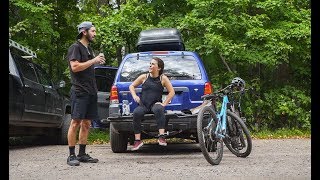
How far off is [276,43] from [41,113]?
7.26 metres

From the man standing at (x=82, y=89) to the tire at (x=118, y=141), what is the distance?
1.03 m

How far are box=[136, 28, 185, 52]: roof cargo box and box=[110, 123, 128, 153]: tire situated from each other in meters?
3.28

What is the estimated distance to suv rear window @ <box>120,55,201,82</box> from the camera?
7.62 metres

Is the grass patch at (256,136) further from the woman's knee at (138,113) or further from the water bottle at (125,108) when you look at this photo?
the woman's knee at (138,113)

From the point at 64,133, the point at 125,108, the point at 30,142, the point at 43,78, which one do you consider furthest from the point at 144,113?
the point at 30,142

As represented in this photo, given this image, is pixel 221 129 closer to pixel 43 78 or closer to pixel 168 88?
pixel 168 88

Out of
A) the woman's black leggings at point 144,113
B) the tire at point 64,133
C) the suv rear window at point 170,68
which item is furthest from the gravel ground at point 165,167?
the tire at point 64,133

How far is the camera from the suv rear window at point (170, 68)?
762 centimetres

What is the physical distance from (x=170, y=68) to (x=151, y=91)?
0.78 meters

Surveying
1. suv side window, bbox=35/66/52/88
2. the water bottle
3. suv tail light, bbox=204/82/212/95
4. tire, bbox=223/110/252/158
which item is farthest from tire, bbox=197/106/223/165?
suv side window, bbox=35/66/52/88

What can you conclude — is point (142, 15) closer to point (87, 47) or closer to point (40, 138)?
point (40, 138)

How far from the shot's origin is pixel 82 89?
6352 mm

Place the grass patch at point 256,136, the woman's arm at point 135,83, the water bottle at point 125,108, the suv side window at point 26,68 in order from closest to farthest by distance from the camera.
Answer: the woman's arm at point 135,83
the water bottle at point 125,108
the suv side window at point 26,68
the grass patch at point 256,136
